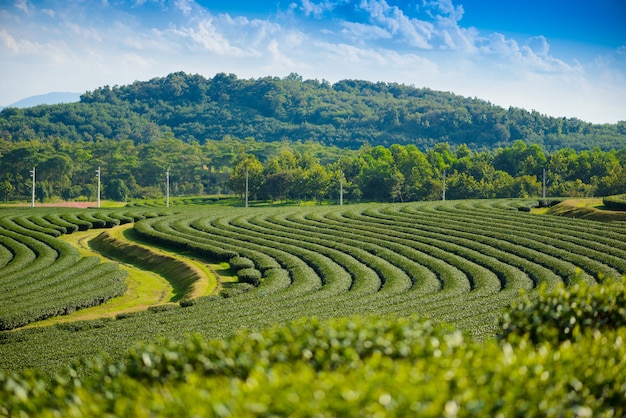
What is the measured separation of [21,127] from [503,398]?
18433 cm

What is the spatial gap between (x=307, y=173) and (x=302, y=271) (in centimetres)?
6263

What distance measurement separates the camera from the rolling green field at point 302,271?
20875 millimetres

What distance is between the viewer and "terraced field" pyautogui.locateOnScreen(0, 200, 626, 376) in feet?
70.7

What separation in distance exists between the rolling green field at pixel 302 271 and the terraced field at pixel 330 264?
0.28ft

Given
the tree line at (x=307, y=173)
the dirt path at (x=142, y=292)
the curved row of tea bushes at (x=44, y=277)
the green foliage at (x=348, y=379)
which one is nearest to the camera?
the green foliage at (x=348, y=379)

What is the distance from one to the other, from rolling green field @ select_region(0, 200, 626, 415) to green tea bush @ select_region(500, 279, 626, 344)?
45 centimetres

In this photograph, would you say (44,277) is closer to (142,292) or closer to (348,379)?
(142,292)

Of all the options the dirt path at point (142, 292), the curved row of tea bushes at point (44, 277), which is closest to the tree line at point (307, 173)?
the curved row of tea bushes at point (44, 277)

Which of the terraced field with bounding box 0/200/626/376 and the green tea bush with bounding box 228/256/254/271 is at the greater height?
the terraced field with bounding box 0/200/626/376

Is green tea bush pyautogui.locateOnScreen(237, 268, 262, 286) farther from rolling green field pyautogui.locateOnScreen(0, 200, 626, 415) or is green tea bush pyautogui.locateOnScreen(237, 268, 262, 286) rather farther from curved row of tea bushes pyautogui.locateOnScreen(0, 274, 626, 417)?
curved row of tea bushes pyautogui.locateOnScreen(0, 274, 626, 417)

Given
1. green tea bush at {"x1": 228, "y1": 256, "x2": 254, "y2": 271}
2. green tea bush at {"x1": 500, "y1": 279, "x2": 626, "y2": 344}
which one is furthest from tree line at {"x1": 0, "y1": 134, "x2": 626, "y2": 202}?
green tea bush at {"x1": 500, "y1": 279, "x2": 626, "y2": 344}

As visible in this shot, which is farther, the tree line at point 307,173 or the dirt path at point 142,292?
the tree line at point 307,173

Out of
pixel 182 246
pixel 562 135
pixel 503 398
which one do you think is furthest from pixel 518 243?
pixel 562 135

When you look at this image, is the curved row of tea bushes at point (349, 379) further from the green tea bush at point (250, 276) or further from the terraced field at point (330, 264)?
the green tea bush at point (250, 276)
